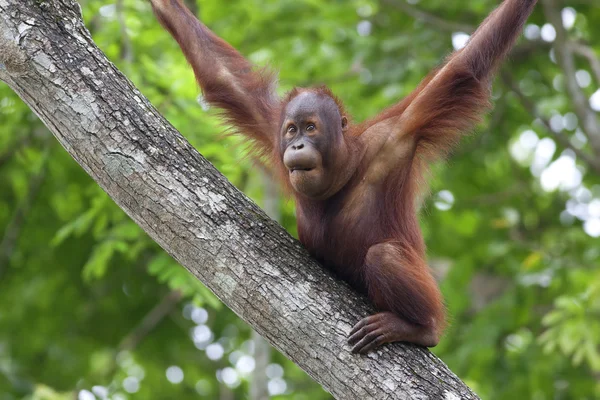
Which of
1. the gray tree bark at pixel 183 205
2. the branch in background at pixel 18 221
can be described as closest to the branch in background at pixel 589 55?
the gray tree bark at pixel 183 205

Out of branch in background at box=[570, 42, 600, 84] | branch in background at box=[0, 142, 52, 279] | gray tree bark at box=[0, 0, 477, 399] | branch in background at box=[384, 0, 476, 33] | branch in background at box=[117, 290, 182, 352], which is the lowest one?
branch in background at box=[117, 290, 182, 352]

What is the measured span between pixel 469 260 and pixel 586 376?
6.99ft

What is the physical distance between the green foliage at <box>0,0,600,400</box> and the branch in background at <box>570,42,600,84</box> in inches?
19.8

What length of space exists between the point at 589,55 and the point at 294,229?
160 inches

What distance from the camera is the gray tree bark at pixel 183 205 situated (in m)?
4.27

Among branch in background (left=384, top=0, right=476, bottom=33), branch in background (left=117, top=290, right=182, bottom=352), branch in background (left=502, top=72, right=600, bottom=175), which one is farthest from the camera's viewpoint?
branch in background (left=117, top=290, right=182, bottom=352)

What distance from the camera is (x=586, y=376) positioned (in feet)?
32.8

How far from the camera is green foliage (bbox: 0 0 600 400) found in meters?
9.20

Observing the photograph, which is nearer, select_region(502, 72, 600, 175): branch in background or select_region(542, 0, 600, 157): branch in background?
select_region(542, 0, 600, 157): branch in background

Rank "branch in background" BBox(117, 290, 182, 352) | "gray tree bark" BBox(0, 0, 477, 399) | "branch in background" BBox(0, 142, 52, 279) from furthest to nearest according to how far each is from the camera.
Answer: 1. "branch in background" BBox(117, 290, 182, 352)
2. "branch in background" BBox(0, 142, 52, 279)
3. "gray tree bark" BBox(0, 0, 477, 399)

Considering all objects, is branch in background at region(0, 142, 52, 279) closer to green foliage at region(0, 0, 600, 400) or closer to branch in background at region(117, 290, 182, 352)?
green foliage at region(0, 0, 600, 400)

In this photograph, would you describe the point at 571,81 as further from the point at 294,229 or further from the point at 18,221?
the point at 18,221

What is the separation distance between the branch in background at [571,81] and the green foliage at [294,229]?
30.3 inches

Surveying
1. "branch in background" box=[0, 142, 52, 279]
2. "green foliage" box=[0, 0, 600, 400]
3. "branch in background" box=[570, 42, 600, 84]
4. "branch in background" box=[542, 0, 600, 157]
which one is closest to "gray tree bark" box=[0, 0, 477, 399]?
"green foliage" box=[0, 0, 600, 400]
